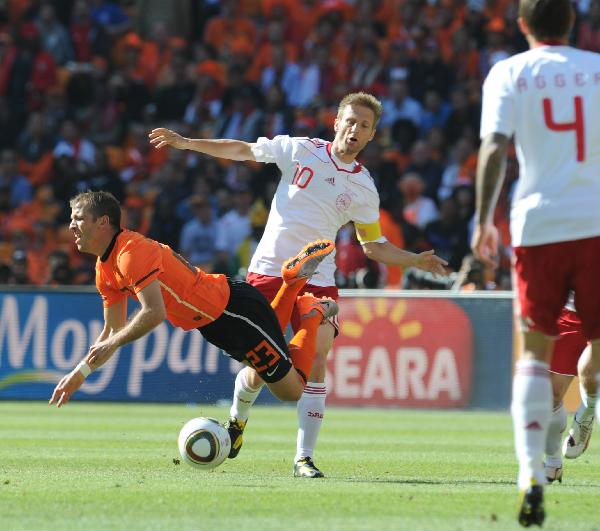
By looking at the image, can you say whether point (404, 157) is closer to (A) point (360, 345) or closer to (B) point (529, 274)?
(A) point (360, 345)

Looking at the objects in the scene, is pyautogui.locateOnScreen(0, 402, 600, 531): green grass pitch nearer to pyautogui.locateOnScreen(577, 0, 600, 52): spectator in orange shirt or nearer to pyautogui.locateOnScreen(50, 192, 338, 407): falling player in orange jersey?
pyautogui.locateOnScreen(50, 192, 338, 407): falling player in orange jersey

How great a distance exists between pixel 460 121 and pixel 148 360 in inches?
243

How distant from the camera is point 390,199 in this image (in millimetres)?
19312

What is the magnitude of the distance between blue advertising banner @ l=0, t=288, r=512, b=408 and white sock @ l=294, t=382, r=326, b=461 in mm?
7608

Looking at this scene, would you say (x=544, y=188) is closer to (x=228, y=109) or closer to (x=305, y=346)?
(x=305, y=346)

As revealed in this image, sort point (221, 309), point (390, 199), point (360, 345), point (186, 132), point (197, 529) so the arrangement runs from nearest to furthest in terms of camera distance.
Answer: point (197, 529) → point (221, 309) → point (360, 345) → point (390, 199) → point (186, 132)

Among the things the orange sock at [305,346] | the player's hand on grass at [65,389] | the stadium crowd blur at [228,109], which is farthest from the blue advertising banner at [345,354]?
the player's hand on grass at [65,389]

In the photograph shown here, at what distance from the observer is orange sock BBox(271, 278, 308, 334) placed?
8977mm

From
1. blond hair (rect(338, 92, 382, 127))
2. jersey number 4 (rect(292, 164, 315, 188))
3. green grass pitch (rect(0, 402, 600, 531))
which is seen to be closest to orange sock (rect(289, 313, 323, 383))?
green grass pitch (rect(0, 402, 600, 531))

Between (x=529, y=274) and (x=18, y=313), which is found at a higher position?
(x=529, y=274)

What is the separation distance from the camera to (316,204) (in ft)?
30.3

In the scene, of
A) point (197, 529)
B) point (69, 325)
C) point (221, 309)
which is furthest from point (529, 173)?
point (69, 325)

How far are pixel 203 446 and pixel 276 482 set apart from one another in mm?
538

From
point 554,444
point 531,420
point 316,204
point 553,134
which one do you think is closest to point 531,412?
Result: point 531,420
